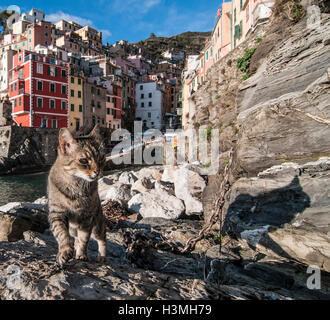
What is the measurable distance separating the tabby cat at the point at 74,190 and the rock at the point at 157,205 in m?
7.82

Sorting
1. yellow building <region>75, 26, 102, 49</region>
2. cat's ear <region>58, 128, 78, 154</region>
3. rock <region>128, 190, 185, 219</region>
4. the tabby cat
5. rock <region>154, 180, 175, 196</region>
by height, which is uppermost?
yellow building <region>75, 26, 102, 49</region>

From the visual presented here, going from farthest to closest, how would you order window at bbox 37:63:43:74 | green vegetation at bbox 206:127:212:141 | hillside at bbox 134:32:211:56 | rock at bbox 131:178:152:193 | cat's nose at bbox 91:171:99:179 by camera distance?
hillside at bbox 134:32:211:56 → window at bbox 37:63:43:74 → green vegetation at bbox 206:127:212:141 → rock at bbox 131:178:152:193 → cat's nose at bbox 91:171:99:179

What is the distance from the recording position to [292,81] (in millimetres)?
7453

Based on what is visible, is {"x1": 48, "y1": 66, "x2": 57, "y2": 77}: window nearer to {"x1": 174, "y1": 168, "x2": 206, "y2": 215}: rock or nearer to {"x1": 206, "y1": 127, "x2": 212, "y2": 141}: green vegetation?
{"x1": 206, "y1": 127, "x2": 212, "y2": 141}: green vegetation

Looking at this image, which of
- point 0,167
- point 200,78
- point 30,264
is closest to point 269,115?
point 30,264

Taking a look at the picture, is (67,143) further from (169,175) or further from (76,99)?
(76,99)

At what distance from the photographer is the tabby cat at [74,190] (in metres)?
3.36

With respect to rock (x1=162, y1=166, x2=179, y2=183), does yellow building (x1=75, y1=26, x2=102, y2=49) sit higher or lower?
higher

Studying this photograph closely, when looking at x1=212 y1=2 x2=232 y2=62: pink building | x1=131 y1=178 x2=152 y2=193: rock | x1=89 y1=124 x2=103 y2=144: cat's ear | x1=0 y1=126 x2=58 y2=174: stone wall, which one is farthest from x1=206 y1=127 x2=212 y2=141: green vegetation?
x1=0 y1=126 x2=58 y2=174: stone wall

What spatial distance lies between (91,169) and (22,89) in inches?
2046

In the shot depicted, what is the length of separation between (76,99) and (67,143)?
5331 centimetres

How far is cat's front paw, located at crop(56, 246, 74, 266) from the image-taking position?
3128 millimetres

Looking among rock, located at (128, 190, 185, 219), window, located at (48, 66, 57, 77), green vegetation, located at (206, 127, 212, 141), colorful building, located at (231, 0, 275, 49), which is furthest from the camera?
window, located at (48, 66, 57, 77)

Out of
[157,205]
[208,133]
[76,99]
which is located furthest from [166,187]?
[76,99]
